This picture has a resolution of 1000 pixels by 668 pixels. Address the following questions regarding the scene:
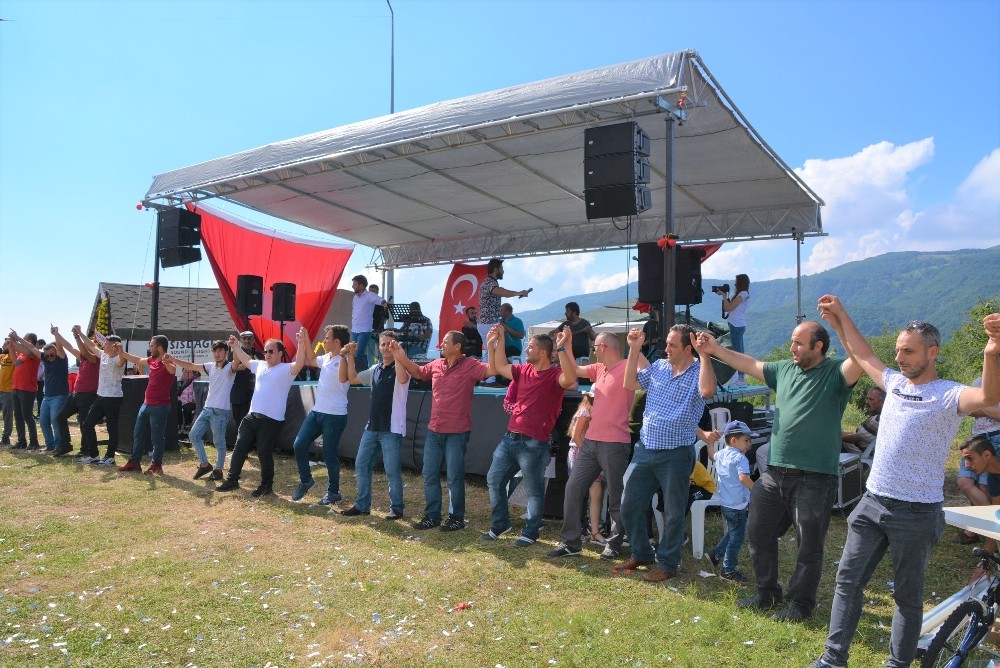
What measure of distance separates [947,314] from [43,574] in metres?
175

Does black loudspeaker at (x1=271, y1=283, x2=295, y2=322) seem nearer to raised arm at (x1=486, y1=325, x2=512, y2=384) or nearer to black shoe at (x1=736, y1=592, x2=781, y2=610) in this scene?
raised arm at (x1=486, y1=325, x2=512, y2=384)

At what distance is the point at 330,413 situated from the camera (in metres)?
7.02

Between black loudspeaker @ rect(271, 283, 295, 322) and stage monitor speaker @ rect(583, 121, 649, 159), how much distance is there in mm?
7480

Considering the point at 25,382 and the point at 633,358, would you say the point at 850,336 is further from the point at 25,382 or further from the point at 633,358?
the point at 25,382

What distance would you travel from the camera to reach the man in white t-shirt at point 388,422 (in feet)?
20.9

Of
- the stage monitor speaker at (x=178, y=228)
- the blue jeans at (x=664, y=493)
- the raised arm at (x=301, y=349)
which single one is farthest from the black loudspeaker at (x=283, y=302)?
the blue jeans at (x=664, y=493)

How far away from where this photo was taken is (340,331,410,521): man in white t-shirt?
6.37 meters

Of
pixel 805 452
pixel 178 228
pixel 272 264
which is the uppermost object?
pixel 178 228

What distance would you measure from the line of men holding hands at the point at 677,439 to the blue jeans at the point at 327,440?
0.05 ft

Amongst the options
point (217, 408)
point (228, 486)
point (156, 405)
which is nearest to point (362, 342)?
point (217, 408)

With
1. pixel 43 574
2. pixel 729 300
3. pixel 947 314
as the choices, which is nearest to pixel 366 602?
pixel 43 574

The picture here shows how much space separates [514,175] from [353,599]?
8.02 m

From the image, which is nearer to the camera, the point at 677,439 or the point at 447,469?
the point at 677,439

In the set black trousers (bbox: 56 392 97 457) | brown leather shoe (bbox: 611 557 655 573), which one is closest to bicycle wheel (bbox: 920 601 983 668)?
brown leather shoe (bbox: 611 557 655 573)
